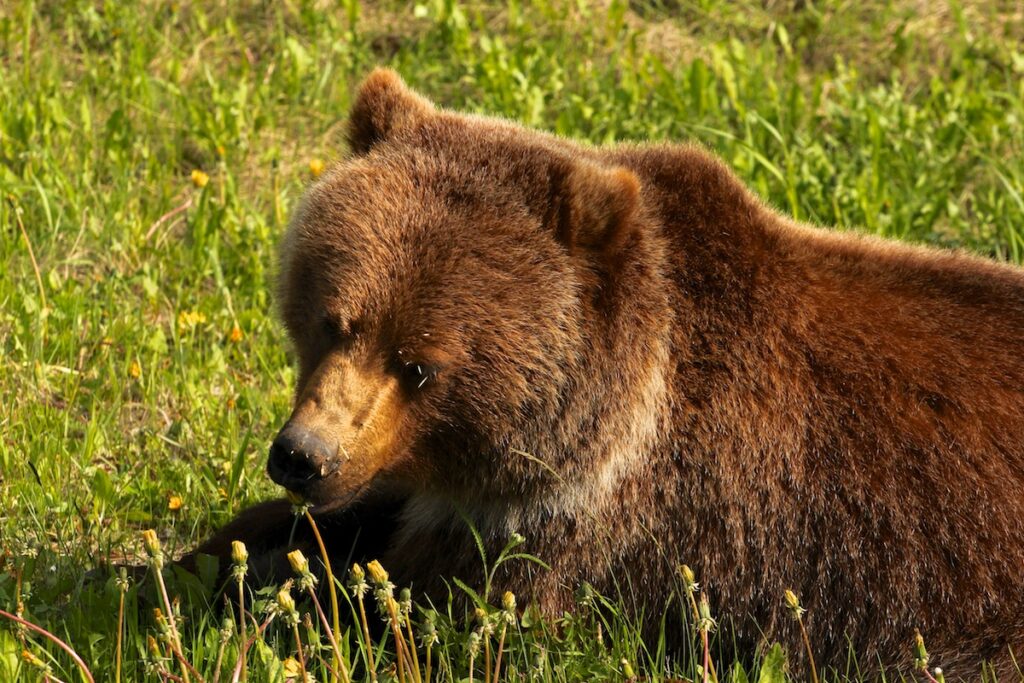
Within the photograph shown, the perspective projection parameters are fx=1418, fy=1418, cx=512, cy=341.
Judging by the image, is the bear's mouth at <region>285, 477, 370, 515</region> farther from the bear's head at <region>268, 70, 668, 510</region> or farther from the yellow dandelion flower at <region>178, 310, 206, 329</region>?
the yellow dandelion flower at <region>178, 310, 206, 329</region>

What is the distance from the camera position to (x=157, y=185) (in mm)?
7867

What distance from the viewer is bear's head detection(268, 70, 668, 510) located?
4.36 metres

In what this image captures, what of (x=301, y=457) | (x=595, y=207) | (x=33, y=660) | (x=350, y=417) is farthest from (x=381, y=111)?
(x=33, y=660)

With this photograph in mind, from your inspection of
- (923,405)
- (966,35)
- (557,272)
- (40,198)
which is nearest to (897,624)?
(923,405)

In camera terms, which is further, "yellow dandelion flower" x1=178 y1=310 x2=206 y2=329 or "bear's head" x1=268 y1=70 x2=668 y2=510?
"yellow dandelion flower" x1=178 y1=310 x2=206 y2=329

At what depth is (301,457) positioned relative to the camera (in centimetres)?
413

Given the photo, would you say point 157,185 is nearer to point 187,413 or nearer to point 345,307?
point 187,413

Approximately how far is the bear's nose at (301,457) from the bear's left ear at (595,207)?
1014 millimetres

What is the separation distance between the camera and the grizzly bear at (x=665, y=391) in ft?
14.4

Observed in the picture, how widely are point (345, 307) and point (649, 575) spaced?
4.34 ft

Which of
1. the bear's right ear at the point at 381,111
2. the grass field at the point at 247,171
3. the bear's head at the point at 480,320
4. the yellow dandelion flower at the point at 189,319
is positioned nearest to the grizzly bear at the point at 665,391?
the bear's head at the point at 480,320

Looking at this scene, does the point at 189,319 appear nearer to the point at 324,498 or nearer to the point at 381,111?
the point at 381,111

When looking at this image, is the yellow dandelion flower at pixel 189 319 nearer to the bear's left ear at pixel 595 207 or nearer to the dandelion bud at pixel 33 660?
the dandelion bud at pixel 33 660

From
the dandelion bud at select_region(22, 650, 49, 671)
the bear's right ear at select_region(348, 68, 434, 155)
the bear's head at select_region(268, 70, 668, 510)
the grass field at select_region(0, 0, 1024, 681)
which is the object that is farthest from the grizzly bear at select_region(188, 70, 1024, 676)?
the dandelion bud at select_region(22, 650, 49, 671)
